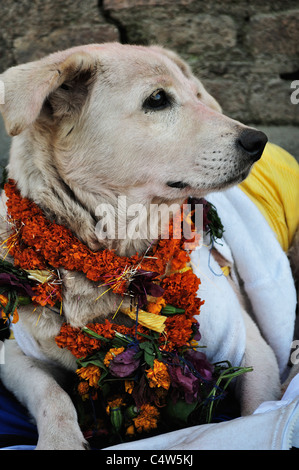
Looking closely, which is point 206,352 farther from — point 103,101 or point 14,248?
point 103,101

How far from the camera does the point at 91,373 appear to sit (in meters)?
1.88

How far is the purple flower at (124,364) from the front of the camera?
1.81 meters

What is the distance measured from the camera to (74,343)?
6.08ft

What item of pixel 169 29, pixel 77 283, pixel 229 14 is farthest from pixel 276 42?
pixel 77 283

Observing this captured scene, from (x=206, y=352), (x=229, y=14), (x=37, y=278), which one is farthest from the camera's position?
(x=229, y=14)

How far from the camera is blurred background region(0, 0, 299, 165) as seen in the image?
3.32 meters

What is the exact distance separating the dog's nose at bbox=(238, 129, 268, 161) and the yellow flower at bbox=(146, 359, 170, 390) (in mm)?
932

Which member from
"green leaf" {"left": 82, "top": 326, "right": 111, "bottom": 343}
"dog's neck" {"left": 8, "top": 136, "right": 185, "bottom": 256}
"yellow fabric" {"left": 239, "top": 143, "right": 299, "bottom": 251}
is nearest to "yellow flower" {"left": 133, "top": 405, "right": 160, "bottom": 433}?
"green leaf" {"left": 82, "top": 326, "right": 111, "bottom": 343}

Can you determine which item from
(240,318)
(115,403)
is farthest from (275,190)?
(115,403)

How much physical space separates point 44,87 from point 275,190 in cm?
175

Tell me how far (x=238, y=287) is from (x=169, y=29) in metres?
2.04

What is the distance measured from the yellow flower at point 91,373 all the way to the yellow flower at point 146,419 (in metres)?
0.22

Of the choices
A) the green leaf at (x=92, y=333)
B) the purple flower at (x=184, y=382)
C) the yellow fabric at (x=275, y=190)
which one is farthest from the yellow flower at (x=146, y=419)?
the yellow fabric at (x=275, y=190)

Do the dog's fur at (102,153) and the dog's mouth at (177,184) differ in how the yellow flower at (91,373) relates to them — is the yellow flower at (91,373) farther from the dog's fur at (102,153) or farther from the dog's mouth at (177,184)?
the dog's mouth at (177,184)
